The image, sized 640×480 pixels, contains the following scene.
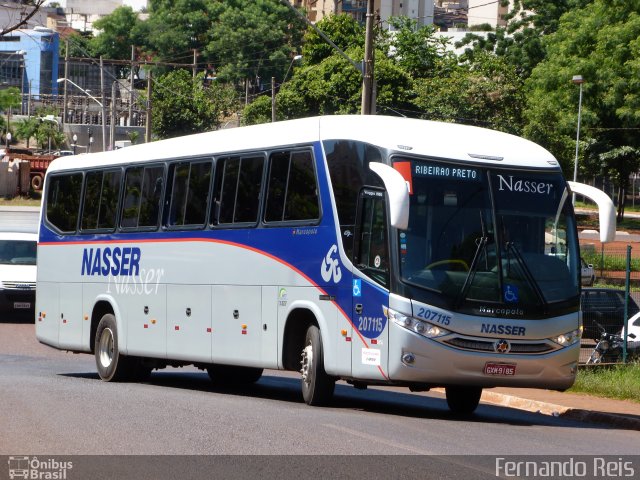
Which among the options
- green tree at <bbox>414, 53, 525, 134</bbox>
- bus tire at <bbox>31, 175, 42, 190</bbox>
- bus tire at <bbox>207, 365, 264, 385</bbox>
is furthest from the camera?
green tree at <bbox>414, 53, 525, 134</bbox>

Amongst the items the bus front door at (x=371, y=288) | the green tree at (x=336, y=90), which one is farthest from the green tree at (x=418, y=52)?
the bus front door at (x=371, y=288)

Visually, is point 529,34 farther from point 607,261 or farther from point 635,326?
point 635,326

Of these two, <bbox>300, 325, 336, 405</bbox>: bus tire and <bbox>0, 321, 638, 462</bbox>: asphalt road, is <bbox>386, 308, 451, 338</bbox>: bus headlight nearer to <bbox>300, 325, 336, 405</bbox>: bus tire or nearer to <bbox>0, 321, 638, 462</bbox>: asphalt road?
<bbox>0, 321, 638, 462</bbox>: asphalt road

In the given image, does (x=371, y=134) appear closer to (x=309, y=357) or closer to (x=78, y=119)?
(x=309, y=357)

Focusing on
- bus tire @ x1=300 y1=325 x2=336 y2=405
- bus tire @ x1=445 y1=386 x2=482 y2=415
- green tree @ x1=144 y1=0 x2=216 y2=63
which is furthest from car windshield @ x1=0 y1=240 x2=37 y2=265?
green tree @ x1=144 y1=0 x2=216 y2=63

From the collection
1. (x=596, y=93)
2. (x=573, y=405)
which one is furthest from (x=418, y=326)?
(x=596, y=93)

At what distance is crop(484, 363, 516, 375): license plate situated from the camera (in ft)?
43.3

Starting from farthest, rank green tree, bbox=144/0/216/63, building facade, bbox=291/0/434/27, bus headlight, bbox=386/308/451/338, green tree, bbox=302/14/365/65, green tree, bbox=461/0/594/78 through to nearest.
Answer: building facade, bbox=291/0/434/27
green tree, bbox=144/0/216/63
green tree, bbox=302/14/365/65
green tree, bbox=461/0/594/78
bus headlight, bbox=386/308/451/338

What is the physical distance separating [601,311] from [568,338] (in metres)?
7.03

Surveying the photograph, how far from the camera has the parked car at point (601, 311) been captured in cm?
2031

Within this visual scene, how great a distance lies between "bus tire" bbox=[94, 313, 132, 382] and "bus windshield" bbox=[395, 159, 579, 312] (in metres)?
7.43

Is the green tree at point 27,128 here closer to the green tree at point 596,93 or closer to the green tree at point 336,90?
the green tree at point 336,90

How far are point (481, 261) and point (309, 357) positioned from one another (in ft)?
8.35

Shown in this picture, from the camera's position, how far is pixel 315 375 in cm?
1423
